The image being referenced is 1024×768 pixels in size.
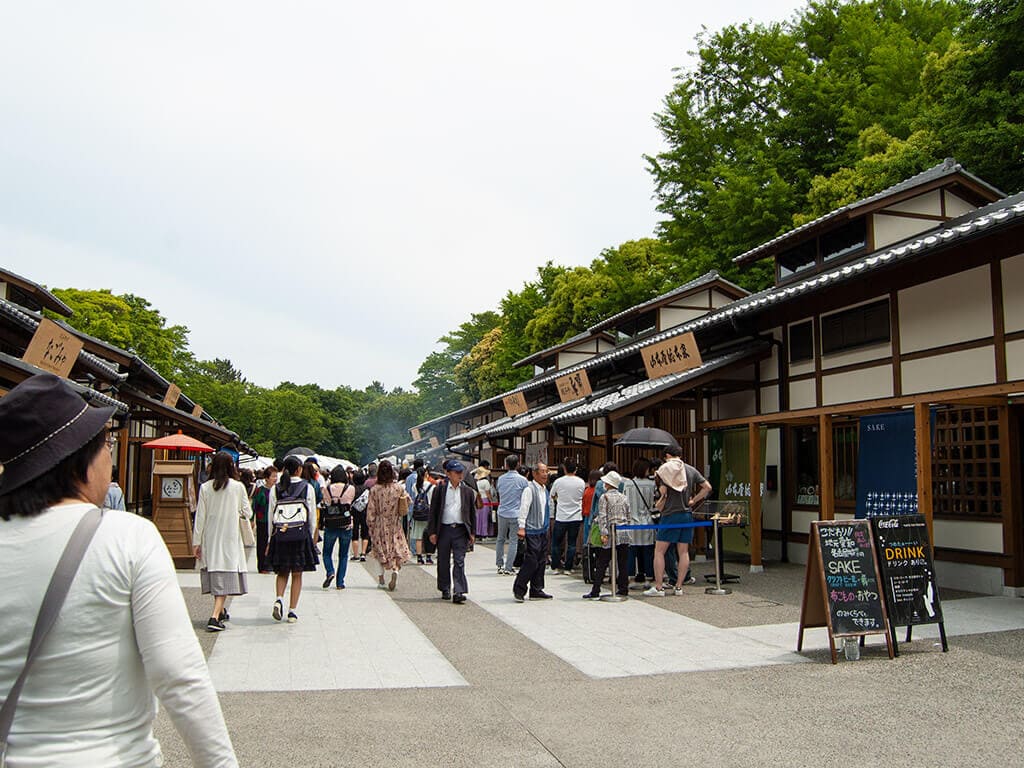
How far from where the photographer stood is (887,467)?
11.4m

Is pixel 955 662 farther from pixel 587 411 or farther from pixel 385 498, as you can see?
pixel 587 411

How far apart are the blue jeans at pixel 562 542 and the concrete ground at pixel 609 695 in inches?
150

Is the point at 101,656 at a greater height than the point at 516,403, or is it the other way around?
the point at 516,403

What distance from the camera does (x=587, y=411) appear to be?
16.9 m

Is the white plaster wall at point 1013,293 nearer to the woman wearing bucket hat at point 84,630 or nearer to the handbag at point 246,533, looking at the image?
the handbag at point 246,533

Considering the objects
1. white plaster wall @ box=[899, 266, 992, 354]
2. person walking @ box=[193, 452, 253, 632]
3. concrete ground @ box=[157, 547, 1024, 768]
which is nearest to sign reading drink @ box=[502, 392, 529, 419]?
white plaster wall @ box=[899, 266, 992, 354]

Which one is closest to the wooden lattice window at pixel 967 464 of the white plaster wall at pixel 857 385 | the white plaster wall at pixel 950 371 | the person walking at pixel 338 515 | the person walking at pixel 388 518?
the white plaster wall at pixel 950 371

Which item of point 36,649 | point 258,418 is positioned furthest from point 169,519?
point 258,418

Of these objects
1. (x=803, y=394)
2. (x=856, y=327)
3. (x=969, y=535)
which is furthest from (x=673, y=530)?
(x=856, y=327)

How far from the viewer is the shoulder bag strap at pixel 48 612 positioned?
1.93 m

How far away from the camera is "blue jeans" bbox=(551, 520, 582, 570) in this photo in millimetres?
14141

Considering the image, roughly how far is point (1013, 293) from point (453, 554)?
751 cm

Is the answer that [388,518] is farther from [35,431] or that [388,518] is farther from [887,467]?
[35,431]

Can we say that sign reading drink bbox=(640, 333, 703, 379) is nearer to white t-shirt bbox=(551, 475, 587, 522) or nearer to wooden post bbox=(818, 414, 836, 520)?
wooden post bbox=(818, 414, 836, 520)
